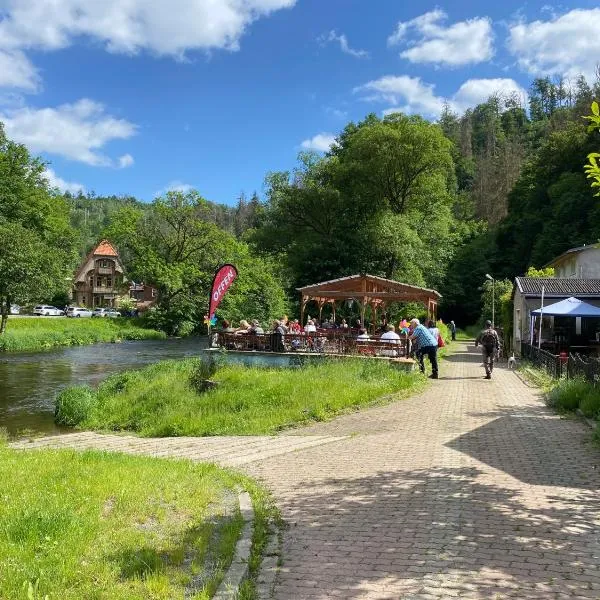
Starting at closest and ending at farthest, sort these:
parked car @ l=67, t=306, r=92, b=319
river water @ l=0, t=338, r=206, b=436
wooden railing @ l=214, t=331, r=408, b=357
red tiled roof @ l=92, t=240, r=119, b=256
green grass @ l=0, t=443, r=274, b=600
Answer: green grass @ l=0, t=443, r=274, b=600 < river water @ l=0, t=338, r=206, b=436 < wooden railing @ l=214, t=331, r=408, b=357 < parked car @ l=67, t=306, r=92, b=319 < red tiled roof @ l=92, t=240, r=119, b=256

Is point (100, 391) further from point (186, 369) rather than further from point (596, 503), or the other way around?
point (596, 503)

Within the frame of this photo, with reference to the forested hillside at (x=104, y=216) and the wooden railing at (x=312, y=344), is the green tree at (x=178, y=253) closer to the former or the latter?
the wooden railing at (x=312, y=344)

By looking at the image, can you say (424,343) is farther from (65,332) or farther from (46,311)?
(46,311)

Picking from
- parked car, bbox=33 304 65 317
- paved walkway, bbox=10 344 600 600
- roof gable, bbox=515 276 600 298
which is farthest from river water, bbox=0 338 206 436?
parked car, bbox=33 304 65 317

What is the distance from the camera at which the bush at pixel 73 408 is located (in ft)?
54.9

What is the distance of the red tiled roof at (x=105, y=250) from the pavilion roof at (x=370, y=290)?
70.8m

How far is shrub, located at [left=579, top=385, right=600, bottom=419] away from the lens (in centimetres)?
1108

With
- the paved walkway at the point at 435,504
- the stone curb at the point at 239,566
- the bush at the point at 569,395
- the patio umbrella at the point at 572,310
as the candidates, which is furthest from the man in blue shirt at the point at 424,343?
the stone curb at the point at 239,566

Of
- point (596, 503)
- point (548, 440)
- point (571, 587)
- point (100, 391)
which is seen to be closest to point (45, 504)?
point (571, 587)

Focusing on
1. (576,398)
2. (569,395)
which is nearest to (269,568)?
(576,398)

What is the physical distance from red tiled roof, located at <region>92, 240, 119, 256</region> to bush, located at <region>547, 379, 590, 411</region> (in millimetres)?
83930

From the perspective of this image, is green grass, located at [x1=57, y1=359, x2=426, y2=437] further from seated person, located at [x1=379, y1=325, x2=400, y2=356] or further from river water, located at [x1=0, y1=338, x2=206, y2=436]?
river water, located at [x1=0, y1=338, x2=206, y2=436]

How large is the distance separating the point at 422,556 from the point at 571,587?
3.73 ft

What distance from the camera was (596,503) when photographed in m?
6.29
